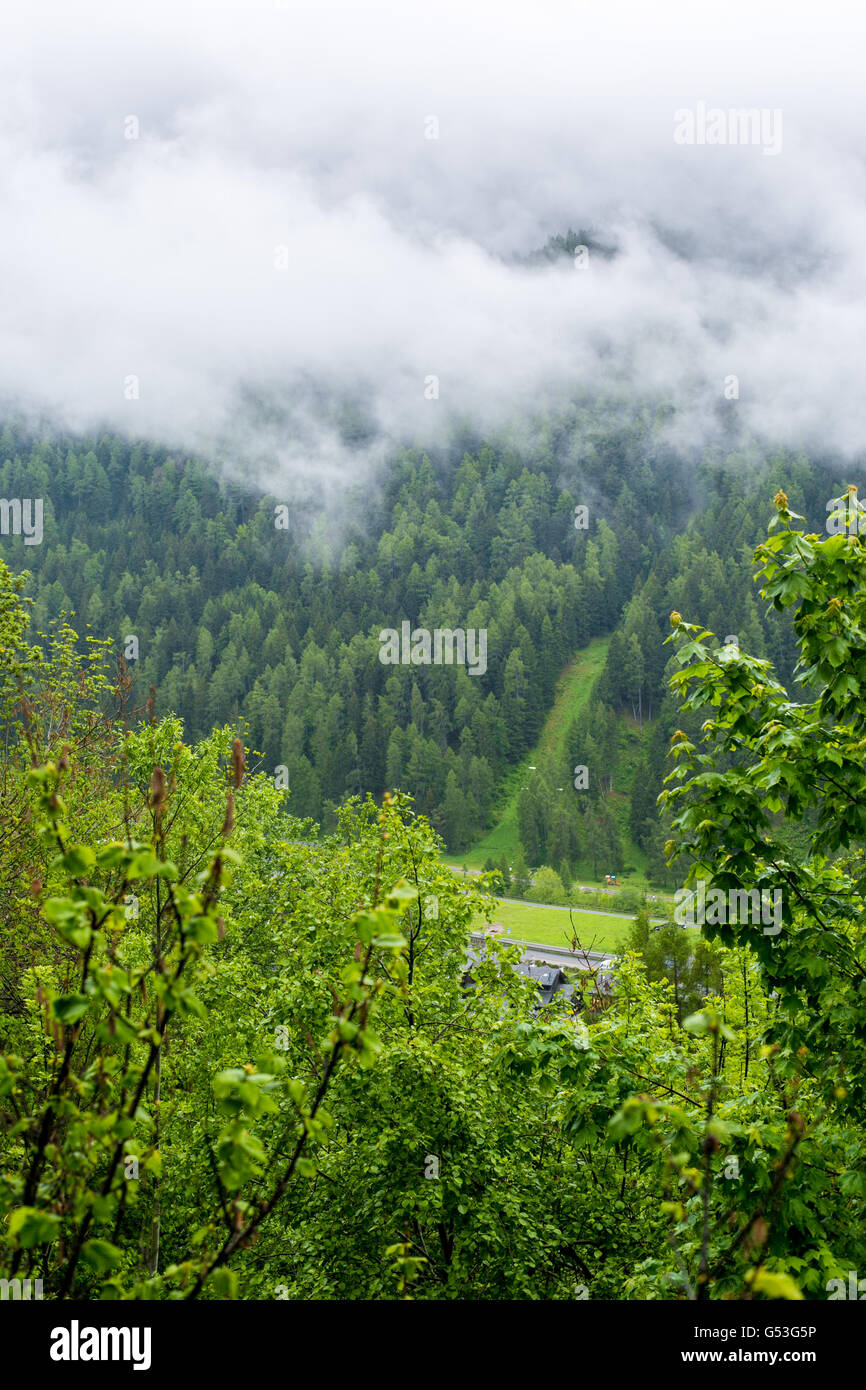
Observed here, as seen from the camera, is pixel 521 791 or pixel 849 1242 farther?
pixel 521 791

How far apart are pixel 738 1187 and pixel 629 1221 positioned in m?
7.83

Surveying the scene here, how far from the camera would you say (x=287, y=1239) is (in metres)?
13.1

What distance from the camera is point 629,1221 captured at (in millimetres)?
12953

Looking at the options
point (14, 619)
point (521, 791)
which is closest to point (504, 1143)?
point (14, 619)

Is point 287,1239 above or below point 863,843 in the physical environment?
below

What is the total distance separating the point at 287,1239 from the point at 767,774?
412 inches

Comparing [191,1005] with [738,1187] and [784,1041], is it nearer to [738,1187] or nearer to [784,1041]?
[738,1187]

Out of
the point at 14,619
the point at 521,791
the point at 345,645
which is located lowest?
the point at 521,791
